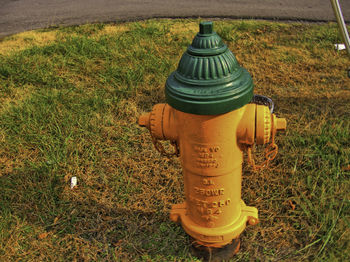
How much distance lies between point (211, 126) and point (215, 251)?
997 mm

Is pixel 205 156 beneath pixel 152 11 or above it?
beneath

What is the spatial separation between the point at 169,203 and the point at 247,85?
4.62 feet

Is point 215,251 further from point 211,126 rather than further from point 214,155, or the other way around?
point 211,126

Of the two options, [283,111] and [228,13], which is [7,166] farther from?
[228,13]

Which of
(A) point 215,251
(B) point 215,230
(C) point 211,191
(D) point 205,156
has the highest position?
(D) point 205,156

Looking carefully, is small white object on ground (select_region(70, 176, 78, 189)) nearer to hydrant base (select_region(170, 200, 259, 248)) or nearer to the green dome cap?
hydrant base (select_region(170, 200, 259, 248))

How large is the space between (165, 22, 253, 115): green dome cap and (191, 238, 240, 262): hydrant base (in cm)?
106

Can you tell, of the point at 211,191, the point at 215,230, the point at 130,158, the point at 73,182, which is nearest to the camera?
the point at 211,191

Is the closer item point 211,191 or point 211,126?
point 211,126

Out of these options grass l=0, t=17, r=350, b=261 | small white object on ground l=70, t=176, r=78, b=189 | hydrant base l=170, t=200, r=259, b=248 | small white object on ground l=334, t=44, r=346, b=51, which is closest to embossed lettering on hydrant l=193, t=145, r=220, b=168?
hydrant base l=170, t=200, r=259, b=248

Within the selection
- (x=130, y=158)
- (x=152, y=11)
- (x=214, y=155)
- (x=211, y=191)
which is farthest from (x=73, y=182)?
(x=152, y=11)

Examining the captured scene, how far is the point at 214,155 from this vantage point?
1733 millimetres

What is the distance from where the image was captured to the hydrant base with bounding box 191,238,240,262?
2217mm

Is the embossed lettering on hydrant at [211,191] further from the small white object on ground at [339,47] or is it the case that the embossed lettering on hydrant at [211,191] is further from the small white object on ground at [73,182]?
the small white object on ground at [339,47]
